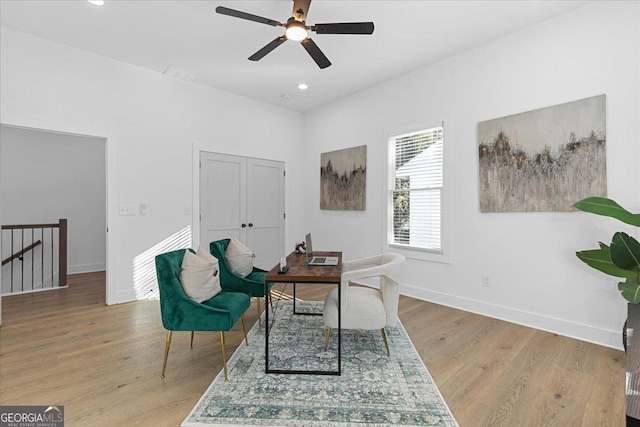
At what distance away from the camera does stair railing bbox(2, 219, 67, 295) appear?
18.3 ft

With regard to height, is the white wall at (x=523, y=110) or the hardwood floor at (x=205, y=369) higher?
the white wall at (x=523, y=110)

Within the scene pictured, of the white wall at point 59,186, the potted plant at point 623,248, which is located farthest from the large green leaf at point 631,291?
the white wall at point 59,186

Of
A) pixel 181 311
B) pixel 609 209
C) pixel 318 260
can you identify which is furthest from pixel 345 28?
pixel 181 311

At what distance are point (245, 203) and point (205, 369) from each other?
10.9ft

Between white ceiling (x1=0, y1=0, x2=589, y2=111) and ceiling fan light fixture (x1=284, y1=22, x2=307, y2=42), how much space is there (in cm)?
53

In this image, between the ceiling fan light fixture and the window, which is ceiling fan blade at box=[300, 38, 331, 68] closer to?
the ceiling fan light fixture

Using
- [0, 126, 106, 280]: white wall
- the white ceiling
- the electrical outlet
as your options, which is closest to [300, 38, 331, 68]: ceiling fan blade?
the white ceiling

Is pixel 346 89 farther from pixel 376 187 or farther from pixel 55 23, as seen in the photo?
pixel 55 23

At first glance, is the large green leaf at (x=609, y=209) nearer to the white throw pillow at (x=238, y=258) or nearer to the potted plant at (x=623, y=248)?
the potted plant at (x=623, y=248)

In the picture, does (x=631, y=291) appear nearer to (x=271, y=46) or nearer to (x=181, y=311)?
(x=181, y=311)

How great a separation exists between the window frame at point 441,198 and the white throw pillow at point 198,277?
2793 mm

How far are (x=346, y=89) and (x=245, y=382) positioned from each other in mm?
4292

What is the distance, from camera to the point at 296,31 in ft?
8.30

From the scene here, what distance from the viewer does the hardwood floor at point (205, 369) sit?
1879 millimetres
